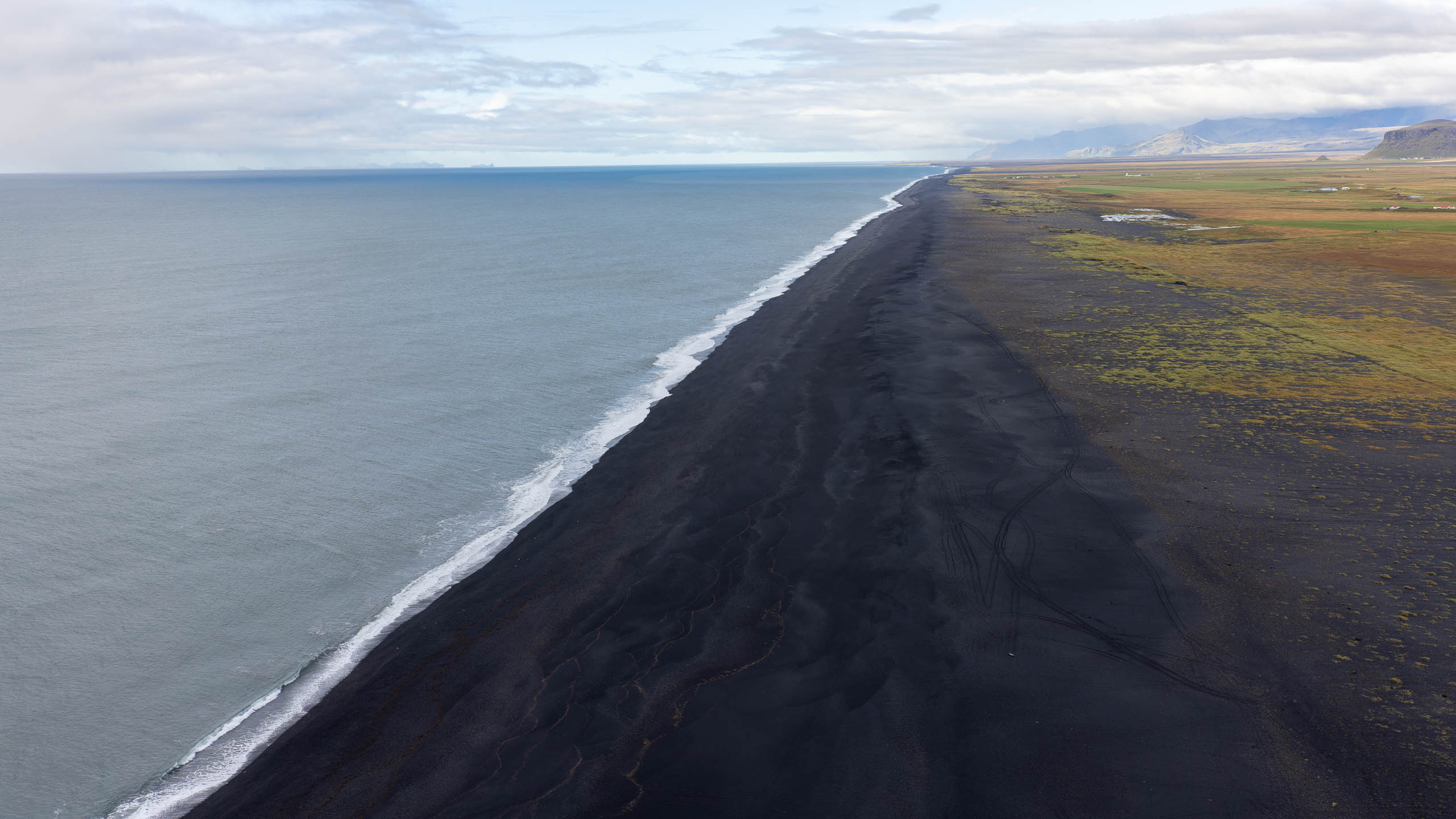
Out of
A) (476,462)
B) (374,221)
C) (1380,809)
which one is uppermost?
(374,221)

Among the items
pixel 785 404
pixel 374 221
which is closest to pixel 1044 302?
pixel 785 404

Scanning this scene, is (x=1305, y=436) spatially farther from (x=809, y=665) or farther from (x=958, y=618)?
(x=809, y=665)

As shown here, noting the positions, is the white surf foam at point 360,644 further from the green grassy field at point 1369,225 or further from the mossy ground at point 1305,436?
the green grassy field at point 1369,225

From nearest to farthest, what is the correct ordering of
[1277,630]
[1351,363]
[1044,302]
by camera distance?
[1277,630]
[1351,363]
[1044,302]

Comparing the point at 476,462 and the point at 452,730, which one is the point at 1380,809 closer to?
the point at 452,730

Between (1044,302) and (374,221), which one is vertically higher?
(374,221)

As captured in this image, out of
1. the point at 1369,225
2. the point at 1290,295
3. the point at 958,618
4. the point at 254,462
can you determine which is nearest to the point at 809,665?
the point at 958,618
